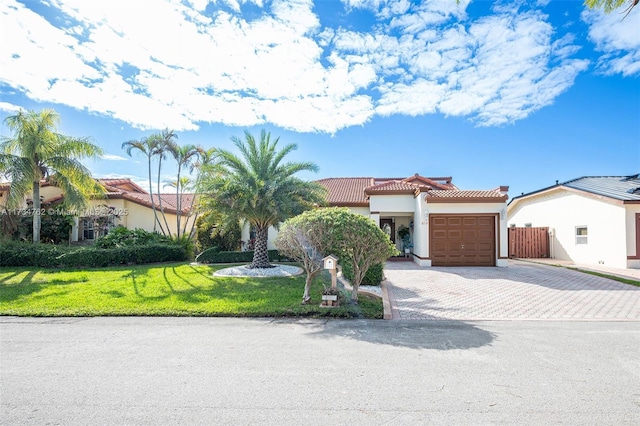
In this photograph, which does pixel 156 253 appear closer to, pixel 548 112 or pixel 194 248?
pixel 194 248

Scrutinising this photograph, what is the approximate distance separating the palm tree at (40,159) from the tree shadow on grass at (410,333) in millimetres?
16060

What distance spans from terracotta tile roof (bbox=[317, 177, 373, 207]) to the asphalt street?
11.6 meters

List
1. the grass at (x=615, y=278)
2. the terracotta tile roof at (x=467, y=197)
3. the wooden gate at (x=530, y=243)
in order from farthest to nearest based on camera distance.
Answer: the wooden gate at (x=530, y=243)
the terracotta tile roof at (x=467, y=197)
the grass at (x=615, y=278)

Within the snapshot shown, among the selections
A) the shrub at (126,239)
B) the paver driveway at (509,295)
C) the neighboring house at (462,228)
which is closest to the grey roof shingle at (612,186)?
the neighboring house at (462,228)

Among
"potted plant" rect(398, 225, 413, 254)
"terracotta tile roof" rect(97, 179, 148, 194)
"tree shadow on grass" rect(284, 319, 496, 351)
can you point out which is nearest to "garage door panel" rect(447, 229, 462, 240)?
"potted plant" rect(398, 225, 413, 254)

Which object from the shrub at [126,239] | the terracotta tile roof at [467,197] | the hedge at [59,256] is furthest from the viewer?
the shrub at [126,239]

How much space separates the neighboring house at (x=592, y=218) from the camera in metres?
15.4

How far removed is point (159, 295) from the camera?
31.5 ft

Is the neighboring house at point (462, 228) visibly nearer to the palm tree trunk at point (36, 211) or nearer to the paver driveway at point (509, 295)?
the paver driveway at point (509, 295)

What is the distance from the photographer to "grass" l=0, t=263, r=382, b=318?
782 cm

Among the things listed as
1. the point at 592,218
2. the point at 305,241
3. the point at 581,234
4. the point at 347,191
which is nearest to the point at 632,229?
the point at 592,218

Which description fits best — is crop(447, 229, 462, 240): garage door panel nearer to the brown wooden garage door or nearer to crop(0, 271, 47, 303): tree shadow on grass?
the brown wooden garage door

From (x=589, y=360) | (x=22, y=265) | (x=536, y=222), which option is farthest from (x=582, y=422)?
(x=536, y=222)

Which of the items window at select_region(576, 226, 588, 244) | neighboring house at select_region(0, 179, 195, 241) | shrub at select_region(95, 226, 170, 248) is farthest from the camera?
neighboring house at select_region(0, 179, 195, 241)
